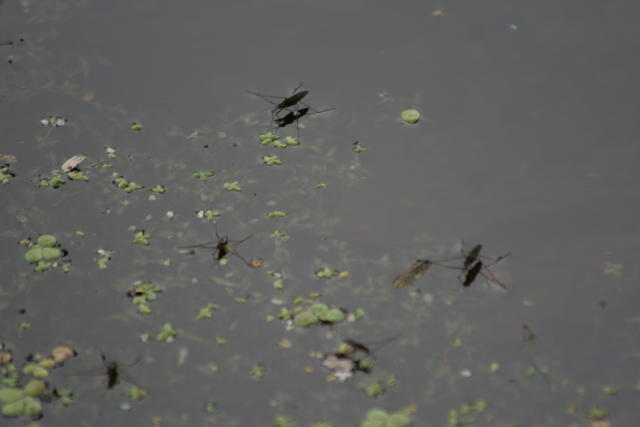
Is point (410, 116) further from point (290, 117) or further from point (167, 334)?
point (167, 334)

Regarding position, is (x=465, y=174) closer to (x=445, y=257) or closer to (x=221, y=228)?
(x=445, y=257)

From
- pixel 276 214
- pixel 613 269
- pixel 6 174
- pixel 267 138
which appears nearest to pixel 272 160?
pixel 267 138

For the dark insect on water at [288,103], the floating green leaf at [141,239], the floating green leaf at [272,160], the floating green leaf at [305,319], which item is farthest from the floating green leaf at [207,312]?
the dark insect on water at [288,103]

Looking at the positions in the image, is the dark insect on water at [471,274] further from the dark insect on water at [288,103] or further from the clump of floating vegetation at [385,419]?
the dark insect on water at [288,103]

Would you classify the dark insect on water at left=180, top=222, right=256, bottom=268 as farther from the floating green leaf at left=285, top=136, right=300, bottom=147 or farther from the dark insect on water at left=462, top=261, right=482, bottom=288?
the dark insect on water at left=462, top=261, right=482, bottom=288

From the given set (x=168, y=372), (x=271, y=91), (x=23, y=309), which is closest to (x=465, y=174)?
(x=271, y=91)

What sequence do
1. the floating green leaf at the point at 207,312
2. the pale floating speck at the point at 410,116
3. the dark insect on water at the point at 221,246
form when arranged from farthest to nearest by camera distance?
the pale floating speck at the point at 410,116, the dark insect on water at the point at 221,246, the floating green leaf at the point at 207,312
